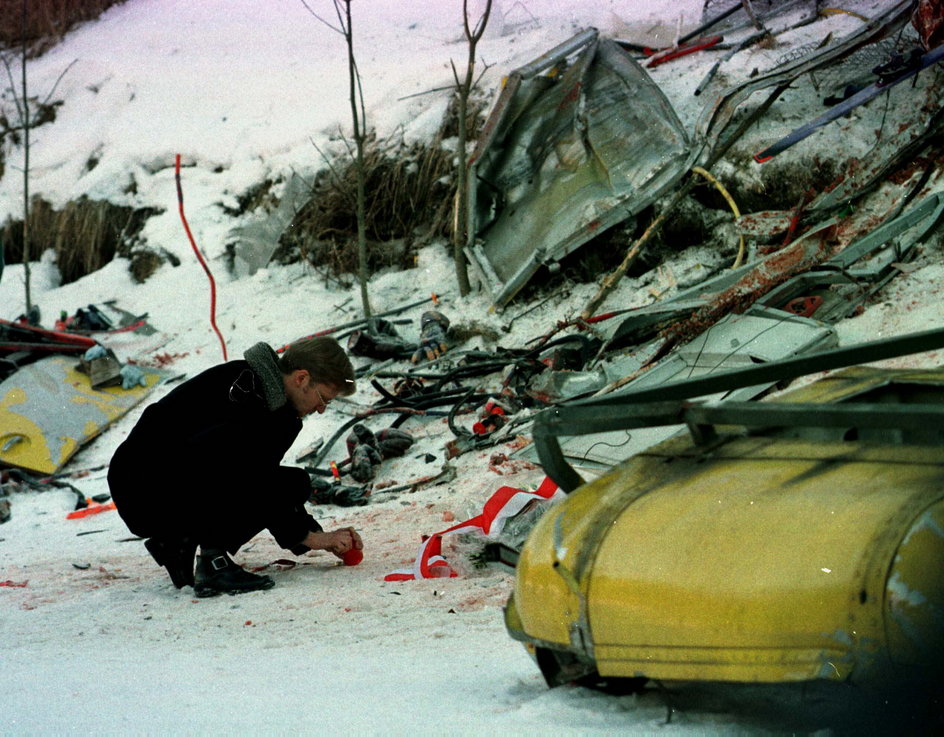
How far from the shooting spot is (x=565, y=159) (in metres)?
7.84

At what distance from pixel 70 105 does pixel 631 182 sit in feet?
34.7

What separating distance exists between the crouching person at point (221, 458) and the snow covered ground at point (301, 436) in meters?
0.10

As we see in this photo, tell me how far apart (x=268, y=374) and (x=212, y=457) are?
381mm

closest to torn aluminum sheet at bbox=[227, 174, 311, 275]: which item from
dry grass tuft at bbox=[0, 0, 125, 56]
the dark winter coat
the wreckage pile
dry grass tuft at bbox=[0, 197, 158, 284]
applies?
dry grass tuft at bbox=[0, 197, 158, 284]

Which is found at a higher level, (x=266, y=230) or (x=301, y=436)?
(x=266, y=230)

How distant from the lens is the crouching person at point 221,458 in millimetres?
3316

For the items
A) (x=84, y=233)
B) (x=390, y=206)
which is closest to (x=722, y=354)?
(x=390, y=206)

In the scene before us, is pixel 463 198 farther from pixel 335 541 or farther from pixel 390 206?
pixel 335 541

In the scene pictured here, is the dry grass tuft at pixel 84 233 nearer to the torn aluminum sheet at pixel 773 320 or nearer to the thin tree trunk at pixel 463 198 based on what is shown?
the thin tree trunk at pixel 463 198

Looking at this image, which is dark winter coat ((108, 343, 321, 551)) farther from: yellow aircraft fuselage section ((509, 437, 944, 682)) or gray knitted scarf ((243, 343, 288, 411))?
yellow aircraft fuselage section ((509, 437, 944, 682))

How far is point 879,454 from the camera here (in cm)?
153

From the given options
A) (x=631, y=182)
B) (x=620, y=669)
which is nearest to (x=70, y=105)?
(x=631, y=182)

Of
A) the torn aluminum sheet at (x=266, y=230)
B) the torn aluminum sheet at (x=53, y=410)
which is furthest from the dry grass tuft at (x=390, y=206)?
the torn aluminum sheet at (x=53, y=410)

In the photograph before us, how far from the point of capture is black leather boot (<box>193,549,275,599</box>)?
338cm
